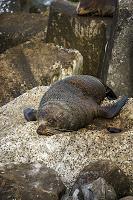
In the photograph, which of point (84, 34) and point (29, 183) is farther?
point (84, 34)

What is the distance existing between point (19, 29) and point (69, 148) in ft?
14.3

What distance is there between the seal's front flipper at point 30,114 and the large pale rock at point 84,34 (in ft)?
7.45

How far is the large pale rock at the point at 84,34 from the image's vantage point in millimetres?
7078

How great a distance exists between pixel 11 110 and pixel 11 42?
9.30ft

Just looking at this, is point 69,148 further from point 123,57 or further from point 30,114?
point 123,57

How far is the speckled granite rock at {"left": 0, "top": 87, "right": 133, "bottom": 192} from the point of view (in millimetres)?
3843

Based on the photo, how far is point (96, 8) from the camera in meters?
7.21

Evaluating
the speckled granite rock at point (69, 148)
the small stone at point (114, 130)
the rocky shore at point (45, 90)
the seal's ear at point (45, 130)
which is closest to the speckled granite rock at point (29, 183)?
the rocky shore at point (45, 90)

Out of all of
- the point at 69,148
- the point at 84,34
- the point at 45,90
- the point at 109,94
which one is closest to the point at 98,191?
the point at 69,148

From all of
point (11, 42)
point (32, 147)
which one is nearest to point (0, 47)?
point (11, 42)

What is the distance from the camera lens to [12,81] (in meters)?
6.50

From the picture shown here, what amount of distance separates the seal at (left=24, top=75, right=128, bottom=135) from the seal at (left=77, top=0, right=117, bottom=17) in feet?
7.67

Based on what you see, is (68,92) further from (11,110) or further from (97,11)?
(97,11)

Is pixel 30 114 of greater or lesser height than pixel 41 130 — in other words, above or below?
below
